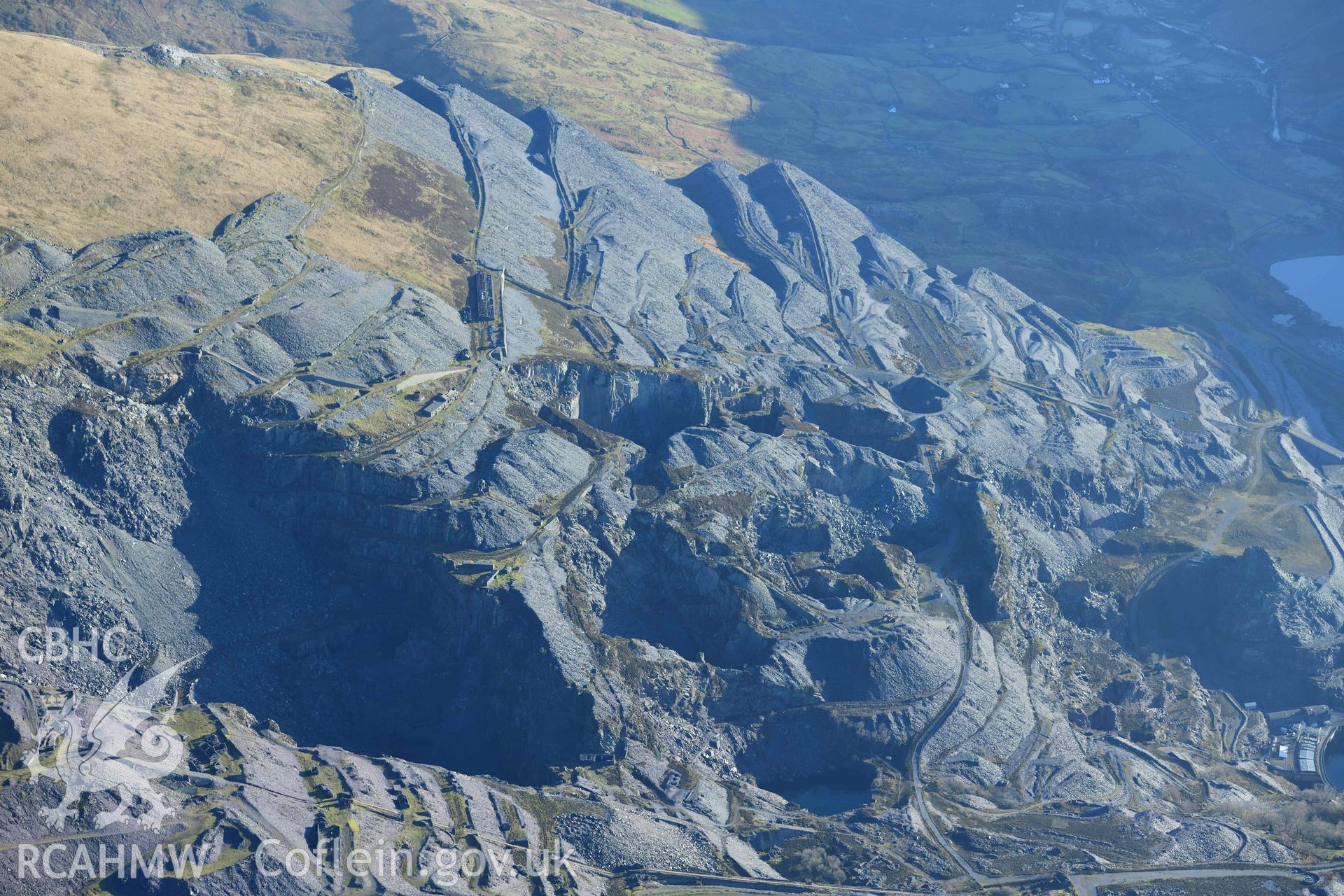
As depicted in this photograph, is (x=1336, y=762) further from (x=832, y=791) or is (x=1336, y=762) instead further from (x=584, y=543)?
(x=584, y=543)

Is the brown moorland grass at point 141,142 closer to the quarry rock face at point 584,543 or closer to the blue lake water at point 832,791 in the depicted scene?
the quarry rock face at point 584,543

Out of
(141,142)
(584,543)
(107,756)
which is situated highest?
(141,142)

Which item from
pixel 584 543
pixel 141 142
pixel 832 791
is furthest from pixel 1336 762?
pixel 141 142

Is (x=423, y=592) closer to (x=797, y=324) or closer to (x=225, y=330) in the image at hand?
(x=225, y=330)

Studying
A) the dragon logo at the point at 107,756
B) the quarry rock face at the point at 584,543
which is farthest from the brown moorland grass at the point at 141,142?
the dragon logo at the point at 107,756

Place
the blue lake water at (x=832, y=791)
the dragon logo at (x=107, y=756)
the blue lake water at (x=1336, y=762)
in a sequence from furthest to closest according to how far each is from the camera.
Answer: the blue lake water at (x=1336, y=762)
the blue lake water at (x=832, y=791)
the dragon logo at (x=107, y=756)
